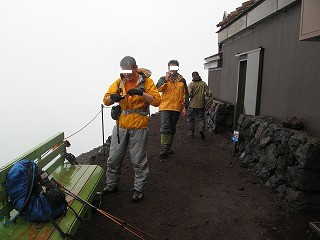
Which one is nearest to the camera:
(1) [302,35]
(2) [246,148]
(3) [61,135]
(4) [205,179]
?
(1) [302,35]

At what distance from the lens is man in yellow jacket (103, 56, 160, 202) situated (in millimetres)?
4699

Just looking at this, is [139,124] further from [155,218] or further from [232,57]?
[232,57]

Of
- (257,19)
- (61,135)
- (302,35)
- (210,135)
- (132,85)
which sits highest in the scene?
(257,19)

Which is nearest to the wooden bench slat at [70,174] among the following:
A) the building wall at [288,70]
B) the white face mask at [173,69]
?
the white face mask at [173,69]

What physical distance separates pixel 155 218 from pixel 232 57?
7.28 metres

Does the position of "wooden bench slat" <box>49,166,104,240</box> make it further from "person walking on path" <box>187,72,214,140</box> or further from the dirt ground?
"person walking on path" <box>187,72,214,140</box>

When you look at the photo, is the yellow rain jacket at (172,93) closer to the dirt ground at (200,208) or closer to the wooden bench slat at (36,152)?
the dirt ground at (200,208)

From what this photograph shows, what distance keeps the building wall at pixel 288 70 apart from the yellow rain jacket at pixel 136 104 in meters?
2.60

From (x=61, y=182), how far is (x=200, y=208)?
225 centimetres

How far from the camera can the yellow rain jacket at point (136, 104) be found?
15.5 ft

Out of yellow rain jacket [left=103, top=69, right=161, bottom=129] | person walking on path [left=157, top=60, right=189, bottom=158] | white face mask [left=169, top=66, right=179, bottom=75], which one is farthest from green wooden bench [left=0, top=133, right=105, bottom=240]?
white face mask [left=169, top=66, right=179, bottom=75]

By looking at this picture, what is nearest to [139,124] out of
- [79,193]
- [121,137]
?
[121,137]

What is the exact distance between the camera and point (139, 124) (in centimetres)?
479

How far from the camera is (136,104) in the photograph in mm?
4754
